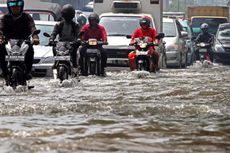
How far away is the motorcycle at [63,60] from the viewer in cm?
1378

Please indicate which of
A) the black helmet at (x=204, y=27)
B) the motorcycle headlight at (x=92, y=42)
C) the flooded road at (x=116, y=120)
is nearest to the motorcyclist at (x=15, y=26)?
the flooded road at (x=116, y=120)

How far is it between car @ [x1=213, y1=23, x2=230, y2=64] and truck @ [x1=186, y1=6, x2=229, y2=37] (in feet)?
17.4

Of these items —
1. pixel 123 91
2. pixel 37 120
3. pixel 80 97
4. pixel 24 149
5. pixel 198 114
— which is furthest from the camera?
pixel 123 91

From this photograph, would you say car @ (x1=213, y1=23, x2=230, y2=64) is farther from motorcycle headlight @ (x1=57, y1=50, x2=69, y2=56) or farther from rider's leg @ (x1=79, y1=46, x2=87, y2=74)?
motorcycle headlight @ (x1=57, y1=50, x2=69, y2=56)

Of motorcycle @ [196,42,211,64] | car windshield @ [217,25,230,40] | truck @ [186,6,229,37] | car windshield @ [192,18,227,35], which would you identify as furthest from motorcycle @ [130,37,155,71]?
car windshield @ [192,18,227,35]

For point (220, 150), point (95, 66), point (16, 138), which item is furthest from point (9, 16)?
point (220, 150)

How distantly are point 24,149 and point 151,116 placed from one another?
2.42 meters

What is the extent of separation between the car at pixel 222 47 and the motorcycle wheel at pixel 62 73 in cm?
1550

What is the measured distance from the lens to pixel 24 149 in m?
5.74

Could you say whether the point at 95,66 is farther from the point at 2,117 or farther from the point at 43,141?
the point at 43,141

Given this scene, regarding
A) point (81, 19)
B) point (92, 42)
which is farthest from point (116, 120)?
point (81, 19)

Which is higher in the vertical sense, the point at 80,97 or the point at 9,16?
the point at 9,16

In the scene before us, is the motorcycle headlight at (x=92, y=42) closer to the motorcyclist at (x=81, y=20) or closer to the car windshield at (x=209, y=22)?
the motorcyclist at (x=81, y=20)

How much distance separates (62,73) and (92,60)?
3.20 metres
